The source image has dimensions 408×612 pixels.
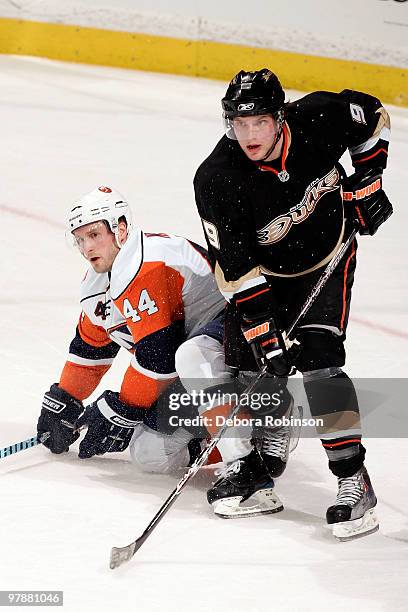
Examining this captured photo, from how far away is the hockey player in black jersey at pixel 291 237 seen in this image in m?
2.74

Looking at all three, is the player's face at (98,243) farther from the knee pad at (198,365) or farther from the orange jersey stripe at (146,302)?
the knee pad at (198,365)

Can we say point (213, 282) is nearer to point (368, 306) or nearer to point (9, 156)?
point (368, 306)

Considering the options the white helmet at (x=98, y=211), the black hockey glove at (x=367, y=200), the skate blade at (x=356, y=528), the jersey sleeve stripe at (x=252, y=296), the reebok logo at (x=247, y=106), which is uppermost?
the reebok logo at (x=247, y=106)

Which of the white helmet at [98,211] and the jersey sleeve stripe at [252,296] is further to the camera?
the white helmet at [98,211]

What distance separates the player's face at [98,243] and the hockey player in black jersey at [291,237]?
29 cm

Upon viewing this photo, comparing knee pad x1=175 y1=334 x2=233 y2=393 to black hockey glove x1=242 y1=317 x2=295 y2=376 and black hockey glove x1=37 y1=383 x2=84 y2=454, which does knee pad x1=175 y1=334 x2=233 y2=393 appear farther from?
black hockey glove x1=37 y1=383 x2=84 y2=454

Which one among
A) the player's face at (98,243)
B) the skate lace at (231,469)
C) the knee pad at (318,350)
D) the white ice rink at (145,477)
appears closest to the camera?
the white ice rink at (145,477)

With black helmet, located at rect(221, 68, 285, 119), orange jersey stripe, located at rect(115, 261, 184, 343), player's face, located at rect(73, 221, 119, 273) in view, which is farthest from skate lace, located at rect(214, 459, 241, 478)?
black helmet, located at rect(221, 68, 285, 119)

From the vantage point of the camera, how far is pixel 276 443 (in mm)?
3051

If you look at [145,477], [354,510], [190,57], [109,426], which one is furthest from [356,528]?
[190,57]

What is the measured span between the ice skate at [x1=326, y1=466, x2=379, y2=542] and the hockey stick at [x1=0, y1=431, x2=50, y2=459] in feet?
2.74

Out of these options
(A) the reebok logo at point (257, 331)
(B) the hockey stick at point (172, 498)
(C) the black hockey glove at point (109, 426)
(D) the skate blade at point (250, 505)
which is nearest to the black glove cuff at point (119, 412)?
(C) the black hockey glove at point (109, 426)

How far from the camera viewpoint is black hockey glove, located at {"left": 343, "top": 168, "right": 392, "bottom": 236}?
2.93 metres

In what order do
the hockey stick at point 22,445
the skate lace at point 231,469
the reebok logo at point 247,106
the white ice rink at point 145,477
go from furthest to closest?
the hockey stick at point 22,445 < the skate lace at point 231,469 < the reebok logo at point 247,106 < the white ice rink at point 145,477
